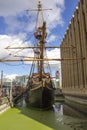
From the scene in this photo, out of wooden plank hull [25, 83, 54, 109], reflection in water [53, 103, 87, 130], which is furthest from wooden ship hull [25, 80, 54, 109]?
reflection in water [53, 103, 87, 130]

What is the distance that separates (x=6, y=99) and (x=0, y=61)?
1063 centimetres

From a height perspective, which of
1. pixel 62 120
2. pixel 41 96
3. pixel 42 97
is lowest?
pixel 62 120

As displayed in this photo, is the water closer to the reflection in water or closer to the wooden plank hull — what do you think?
the reflection in water

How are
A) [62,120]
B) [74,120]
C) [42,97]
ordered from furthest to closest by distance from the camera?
[42,97]
[62,120]
[74,120]

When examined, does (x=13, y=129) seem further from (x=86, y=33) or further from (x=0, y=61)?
(x=86, y=33)

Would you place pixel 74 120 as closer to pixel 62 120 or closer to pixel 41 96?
pixel 62 120

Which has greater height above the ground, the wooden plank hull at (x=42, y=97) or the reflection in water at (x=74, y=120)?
the wooden plank hull at (x=42, y=97)

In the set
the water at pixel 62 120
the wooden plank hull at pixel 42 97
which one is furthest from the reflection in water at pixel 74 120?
the wooden plank hull at pixel 42 97

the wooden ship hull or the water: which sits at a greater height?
the wooden ship hull

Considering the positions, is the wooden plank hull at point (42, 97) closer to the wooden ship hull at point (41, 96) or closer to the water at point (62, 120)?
the wooden ship hull at point (41, 96)

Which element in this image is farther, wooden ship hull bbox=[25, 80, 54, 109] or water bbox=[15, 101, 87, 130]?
wooden ship hull bbox=[25, 80, 54, 109]

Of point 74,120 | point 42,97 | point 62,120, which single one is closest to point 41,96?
point 42,97

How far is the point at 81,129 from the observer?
1767 centimetres

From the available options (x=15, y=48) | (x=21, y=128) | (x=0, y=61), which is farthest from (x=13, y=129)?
(x=15, y=48)
